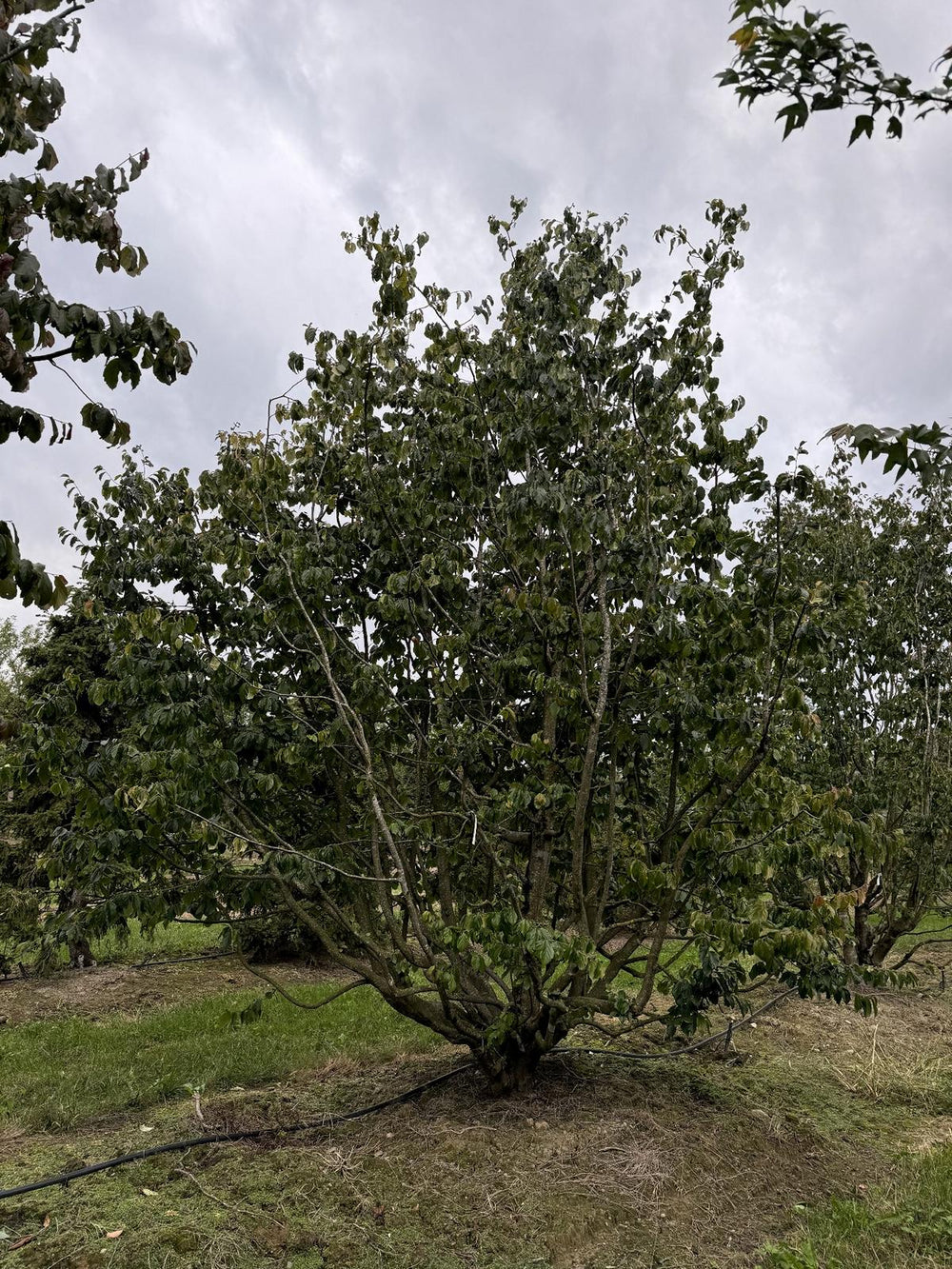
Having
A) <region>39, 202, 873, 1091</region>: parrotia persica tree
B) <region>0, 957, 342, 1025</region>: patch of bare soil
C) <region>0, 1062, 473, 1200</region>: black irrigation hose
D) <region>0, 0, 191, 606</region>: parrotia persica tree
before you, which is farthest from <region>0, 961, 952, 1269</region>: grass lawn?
<region>0, 0, 191, 606</region>: parrotia persica tree

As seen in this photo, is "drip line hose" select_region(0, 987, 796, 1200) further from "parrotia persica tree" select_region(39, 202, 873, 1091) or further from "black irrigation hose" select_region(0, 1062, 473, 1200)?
"parrotia persica tree" select_region(39, 202, 873, 1091)

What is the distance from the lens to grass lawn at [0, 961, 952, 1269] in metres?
3.81

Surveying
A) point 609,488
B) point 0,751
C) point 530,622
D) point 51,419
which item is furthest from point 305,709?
point 51,419

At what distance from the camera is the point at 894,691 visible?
9.68 metres

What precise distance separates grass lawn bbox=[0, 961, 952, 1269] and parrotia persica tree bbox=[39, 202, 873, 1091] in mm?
680

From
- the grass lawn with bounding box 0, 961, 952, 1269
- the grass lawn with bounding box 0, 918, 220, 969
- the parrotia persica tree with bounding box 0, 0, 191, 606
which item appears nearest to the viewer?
the parrotia persica tree with bounding box 0, 0, 191, 606

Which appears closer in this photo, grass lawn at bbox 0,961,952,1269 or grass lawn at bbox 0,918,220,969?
grass lawn at bbox 0,961,952,1269

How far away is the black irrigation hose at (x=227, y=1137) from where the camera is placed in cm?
431

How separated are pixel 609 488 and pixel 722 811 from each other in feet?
7.08

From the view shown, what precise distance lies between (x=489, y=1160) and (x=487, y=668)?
9.31 feet

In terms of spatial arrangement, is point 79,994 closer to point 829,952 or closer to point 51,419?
point 829,952

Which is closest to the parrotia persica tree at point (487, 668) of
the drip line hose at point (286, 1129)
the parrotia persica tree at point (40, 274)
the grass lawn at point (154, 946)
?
the drip line hose at point (286, 1129)

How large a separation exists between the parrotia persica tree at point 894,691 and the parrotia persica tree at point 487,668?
4.51 meters

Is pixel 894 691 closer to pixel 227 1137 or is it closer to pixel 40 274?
pixel 227 1137
